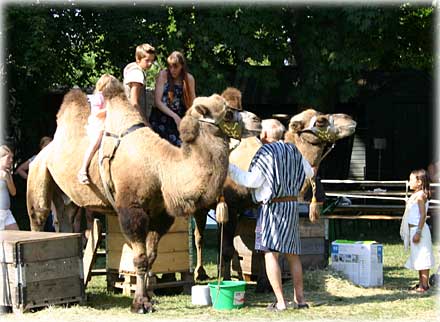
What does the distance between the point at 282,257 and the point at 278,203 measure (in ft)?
6.37

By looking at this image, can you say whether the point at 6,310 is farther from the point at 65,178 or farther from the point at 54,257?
the point at 65,178

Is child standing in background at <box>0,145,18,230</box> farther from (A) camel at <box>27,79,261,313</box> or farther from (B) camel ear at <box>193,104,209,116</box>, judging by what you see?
(B) camel ear at <box>193,104,209,116</box>

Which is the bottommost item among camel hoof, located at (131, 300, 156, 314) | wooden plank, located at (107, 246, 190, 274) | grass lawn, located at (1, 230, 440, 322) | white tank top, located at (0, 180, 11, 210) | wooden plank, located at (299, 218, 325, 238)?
grass lawn, located at (1, 230, 440, 322)

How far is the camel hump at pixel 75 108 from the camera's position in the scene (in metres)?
9.58

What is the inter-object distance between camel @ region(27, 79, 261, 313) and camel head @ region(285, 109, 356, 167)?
158cm

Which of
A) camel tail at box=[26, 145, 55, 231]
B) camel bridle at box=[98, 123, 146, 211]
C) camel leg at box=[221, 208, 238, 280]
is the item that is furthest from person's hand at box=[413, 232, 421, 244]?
camel tail at box=[26, 145, 55, 231]

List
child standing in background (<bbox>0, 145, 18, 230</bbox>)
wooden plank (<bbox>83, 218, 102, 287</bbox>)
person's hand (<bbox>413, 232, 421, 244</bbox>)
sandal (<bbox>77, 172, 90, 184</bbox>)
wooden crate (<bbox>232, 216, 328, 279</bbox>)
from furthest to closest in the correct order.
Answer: wooden crate (<bbox>232, 216, 328, 279</bbox>), child standing in background (<bbox>0, 145, 18, 230</bbox>), person's hand (<bbox>413, 232, 421, 244</bbox>), wooden plank (<bbox>83, 218, 102, 287</bbox>), sandal (<bbox>77, 172, 90, 184</bbox>)

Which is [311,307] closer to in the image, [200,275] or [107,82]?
[200,275]

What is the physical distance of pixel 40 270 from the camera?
816 cm

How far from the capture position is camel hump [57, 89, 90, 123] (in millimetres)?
9578

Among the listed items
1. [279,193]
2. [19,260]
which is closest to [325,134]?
[279,193]

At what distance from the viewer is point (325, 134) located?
986 cm

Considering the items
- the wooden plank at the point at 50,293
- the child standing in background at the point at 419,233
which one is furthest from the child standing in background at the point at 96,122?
the child standing in background at the point at 419,233

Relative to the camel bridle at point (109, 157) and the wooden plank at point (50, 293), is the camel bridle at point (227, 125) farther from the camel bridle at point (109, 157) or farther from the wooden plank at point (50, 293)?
the wooden plank at point (50, 293)
